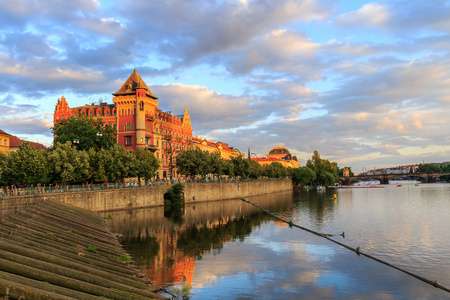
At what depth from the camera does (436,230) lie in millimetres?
48812

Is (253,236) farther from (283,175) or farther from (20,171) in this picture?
(283,175)

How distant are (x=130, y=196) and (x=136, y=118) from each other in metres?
28.7

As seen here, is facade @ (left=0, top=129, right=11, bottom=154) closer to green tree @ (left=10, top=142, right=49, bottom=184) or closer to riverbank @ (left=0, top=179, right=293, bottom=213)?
green tree @ (left=10, top=142, right=49, bottom=184)

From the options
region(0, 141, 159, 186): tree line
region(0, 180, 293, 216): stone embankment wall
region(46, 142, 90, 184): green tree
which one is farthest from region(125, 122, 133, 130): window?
region(46, 142, 90, 184): green tree

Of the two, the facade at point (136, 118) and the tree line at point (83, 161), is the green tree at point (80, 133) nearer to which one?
the tree line at point (83, 161)

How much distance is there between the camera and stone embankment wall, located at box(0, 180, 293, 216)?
164ft

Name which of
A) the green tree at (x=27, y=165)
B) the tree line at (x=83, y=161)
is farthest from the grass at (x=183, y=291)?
the green tree at (x=27, y=165)

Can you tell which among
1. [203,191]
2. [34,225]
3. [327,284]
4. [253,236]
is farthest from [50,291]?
[203,191]

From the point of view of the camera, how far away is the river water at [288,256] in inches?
995

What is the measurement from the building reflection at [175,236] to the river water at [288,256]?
3.6 inches

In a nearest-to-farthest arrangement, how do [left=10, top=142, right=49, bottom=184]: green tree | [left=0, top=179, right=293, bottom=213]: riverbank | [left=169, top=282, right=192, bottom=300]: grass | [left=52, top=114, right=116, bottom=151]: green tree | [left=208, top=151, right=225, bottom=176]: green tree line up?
[left=169, top=282, right=192, bottom=300]: grass < [left=0, top=179, right=293, bottom=213]: riverbank < [left=10, top=142, right=49, bottom=184]: green tree < [left=52, top=114, right=116, bottom=151]: green tree < [left=208, top=151, right=225, bottom=176]: green tree

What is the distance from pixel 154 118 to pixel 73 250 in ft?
263

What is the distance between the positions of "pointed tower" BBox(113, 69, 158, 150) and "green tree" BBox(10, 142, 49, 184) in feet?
119

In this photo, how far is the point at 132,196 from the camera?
73375 millimetres
